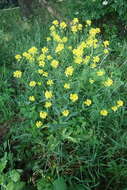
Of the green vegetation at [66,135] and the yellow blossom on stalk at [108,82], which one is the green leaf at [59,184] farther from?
the yellow blossom on stalk at [108,82]

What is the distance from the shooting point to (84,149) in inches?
81.4

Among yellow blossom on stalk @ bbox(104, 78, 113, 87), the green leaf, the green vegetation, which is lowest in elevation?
the green leaf

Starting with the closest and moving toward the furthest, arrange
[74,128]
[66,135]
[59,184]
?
1. [59,184]
2. [66,135]
3. [74,128]

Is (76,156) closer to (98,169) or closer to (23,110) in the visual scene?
(98,169)

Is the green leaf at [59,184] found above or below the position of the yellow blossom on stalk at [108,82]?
below

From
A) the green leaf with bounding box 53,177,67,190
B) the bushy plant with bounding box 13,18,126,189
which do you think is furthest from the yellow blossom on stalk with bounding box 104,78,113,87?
the green leaf with bounding box 53,177,67,190

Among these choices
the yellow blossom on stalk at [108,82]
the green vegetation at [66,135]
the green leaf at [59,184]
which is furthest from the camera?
the yellow blossom on stalk at [108,82]

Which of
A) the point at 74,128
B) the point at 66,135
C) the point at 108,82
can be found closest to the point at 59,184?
the point at 66,135

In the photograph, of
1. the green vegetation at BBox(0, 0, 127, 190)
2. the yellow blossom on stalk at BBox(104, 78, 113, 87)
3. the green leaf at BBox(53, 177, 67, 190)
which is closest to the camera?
the green leaf at BBox(53, 177, 67, 190)

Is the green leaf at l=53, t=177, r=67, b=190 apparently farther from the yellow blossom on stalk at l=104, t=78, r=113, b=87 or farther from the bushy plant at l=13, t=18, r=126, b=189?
the yellow blossom on stalk at l=104, t=78, r=113, b=87

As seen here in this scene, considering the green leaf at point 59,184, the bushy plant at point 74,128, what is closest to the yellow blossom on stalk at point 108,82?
the bushy plant at point 74,128

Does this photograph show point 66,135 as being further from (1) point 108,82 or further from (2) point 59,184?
(1) point 108,82

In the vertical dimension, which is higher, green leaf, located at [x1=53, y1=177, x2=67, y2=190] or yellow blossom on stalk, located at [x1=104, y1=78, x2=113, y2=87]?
yellow blossom on stalk, located at [x1=104, y1=78, x2=113, y2=87]

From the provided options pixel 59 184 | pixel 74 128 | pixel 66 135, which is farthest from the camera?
pixel 74 128
